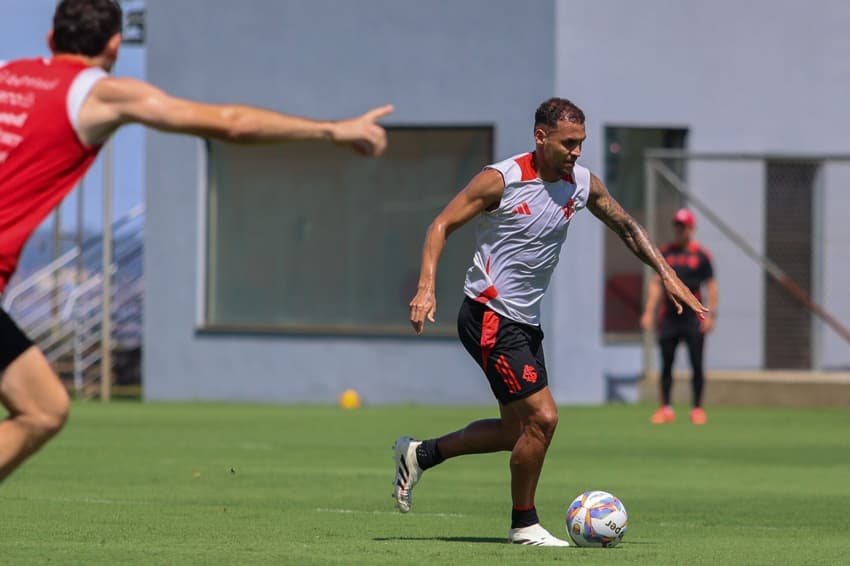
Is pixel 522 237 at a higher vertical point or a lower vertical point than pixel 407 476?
higher

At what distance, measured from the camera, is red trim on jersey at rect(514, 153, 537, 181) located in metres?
9.91

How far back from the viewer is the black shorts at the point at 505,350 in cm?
981

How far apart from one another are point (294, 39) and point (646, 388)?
281 inches

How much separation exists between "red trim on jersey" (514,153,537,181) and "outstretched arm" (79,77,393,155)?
9.33 ft

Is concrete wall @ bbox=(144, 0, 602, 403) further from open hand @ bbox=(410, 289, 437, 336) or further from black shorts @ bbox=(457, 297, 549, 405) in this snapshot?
open hand @ bbox=(410, 289, 437, 336)

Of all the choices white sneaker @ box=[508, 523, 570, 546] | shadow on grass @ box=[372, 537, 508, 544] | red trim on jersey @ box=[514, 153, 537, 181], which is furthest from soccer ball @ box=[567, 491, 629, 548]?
red trim on jersey @ box=[514, 153, 537, 181]

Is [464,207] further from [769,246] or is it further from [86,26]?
[769,246]

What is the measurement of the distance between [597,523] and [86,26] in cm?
387

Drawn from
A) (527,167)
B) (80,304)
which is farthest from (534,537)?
(80,304)

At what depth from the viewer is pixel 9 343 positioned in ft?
23.9

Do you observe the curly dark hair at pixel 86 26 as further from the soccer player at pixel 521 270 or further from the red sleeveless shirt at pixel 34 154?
the soccer player at pixel 521 270

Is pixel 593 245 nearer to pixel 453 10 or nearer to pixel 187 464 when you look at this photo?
pixel 453 10

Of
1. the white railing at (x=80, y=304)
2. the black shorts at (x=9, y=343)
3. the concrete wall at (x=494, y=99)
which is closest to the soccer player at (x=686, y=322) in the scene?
the concrete wall at (x=494, y=99)

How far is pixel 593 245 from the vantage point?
2623 centimetres
